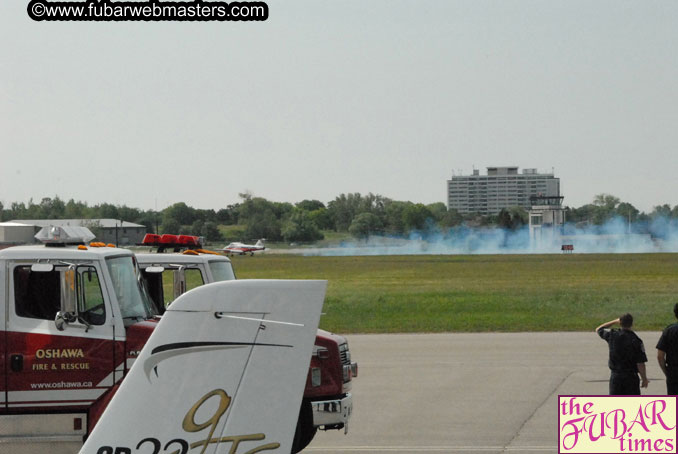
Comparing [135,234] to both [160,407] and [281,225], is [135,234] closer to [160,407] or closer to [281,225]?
[160,407]

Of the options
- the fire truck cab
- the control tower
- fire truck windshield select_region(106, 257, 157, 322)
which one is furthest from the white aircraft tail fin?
the control tower

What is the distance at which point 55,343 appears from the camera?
9.53 m

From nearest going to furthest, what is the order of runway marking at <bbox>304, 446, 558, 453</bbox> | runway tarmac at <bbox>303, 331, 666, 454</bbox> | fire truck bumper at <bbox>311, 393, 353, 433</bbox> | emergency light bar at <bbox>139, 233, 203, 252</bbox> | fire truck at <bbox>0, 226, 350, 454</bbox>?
fire truck at <bbox>0, 226, 350, 454</bbox> → fire truck bumper at <bbox>311, 393, 353, 433</bbox> → runway marking at <bbox>304, 446, 558, 453</bbox> → runway tarmac at <bbox>303, 331, 666, 454</bbox> → emergency light bar at <bbox>139, 233, 203, 252</bbox>

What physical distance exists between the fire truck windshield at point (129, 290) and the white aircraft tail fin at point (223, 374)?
4735 mm

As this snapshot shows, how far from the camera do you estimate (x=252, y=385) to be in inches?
196

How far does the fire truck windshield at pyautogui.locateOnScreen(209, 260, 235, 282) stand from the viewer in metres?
13.3

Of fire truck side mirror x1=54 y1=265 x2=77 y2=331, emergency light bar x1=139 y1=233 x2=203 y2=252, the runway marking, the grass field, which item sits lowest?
the grass field

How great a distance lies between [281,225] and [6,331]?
177777 mm

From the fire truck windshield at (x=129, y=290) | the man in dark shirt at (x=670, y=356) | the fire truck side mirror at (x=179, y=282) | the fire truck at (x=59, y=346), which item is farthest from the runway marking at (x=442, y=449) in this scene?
the fire truck at (x=59, y=346)

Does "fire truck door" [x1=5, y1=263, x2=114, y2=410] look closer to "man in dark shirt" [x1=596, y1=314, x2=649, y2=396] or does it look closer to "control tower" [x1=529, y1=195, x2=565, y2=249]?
"man in dark shirt" [x1=596, y1=314, x2=649, y2=396]

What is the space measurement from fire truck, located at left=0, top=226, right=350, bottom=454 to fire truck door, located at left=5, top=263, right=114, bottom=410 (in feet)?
0.03

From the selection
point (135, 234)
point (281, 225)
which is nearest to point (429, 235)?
point (281, 225)

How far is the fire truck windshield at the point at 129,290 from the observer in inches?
388

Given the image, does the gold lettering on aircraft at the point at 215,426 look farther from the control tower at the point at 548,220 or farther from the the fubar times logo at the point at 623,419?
the control tower at the point at 548,220
